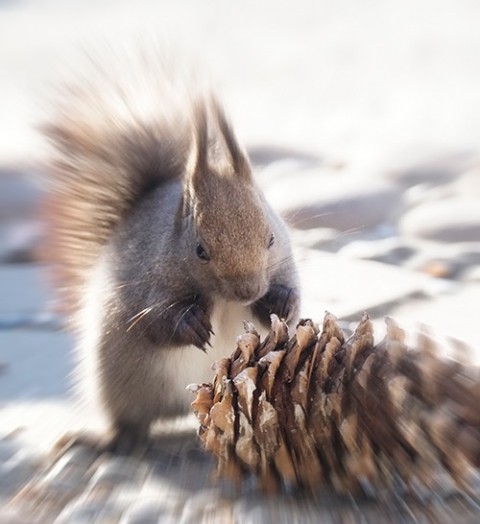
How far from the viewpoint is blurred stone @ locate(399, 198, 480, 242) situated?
1864mm

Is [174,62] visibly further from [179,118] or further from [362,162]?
[362,162]

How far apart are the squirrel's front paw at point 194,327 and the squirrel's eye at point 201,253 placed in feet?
0.19

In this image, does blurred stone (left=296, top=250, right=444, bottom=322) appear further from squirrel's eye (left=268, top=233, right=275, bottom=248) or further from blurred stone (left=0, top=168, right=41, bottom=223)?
blurred stone (left=0, top=168, right=41, bottom=223)

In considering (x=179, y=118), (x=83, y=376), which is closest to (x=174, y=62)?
(x=179, y=118)

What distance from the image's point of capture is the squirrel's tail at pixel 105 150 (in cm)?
117

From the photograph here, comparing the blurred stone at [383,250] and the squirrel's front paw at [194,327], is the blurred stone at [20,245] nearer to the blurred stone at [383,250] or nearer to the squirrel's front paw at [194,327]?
the blurred stone at [383,250]

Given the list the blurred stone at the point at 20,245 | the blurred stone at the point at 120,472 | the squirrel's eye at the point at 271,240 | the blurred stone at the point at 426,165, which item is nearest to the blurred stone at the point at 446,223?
the blurred stone at the point at 426,165

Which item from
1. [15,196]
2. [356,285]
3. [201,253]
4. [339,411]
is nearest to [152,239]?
[201,253]

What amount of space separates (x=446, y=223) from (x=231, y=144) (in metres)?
1.00

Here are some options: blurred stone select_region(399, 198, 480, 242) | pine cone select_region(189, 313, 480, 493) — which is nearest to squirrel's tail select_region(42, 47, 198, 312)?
pine cone select_region(189, 313, 480, 493)

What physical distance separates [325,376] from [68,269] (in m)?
0.58

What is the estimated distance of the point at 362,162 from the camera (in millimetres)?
2514

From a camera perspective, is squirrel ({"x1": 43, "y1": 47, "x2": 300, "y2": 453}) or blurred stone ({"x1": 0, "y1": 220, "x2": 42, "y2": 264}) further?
blurred stone ({"x1": 0, "y1": 220, "x2": 42, "y2": 264})

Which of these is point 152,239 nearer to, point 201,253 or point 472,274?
point 201,253
